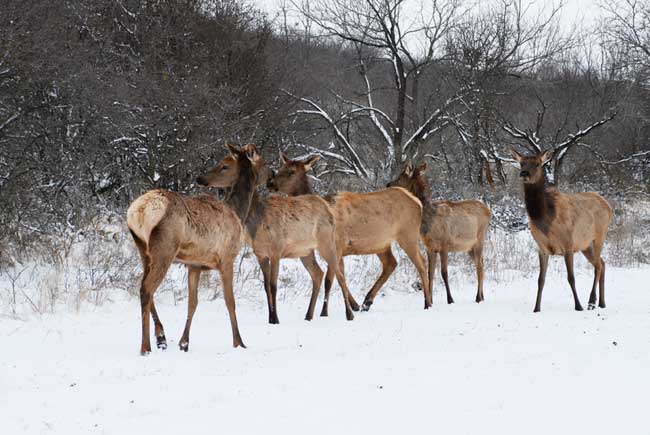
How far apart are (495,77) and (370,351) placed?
2188 centimetres

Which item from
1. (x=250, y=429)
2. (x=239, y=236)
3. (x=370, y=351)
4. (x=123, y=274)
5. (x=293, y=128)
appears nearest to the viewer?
(x=250, y=429)

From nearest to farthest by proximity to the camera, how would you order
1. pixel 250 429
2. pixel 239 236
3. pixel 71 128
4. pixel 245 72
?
pixel 250 429 → pixel 239 236 → pixel 71 128 → pixel 245 72

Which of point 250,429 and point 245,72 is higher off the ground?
point 245,72

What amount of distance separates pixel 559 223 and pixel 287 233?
403 centimetres

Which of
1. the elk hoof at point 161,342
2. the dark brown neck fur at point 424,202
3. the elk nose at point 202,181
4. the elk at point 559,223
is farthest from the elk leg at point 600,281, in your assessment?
the elk hoof at point 161,342

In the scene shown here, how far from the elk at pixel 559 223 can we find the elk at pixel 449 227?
142 centimetres

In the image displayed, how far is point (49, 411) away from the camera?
4957 millimetres

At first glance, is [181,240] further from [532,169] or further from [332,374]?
[532,169]

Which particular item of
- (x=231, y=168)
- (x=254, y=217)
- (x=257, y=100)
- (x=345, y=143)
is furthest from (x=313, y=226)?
(x=345, y=143)

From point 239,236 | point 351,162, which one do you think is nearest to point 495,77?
point 351,162

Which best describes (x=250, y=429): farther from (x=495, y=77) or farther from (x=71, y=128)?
(x=495, y=77)

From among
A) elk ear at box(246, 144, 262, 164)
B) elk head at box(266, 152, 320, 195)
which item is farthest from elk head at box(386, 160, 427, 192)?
elk ear at box(246, 144, 262, 164)

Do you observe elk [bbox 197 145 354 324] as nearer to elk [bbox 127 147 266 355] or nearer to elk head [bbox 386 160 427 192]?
elk [bbox 127 147 266 355]

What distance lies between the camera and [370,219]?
36.2 ft
